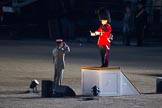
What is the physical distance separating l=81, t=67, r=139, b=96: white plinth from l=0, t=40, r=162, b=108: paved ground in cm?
40

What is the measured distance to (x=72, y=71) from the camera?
23.1 metres

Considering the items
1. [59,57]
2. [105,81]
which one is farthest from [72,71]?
[105,81]

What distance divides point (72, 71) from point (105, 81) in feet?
20.1

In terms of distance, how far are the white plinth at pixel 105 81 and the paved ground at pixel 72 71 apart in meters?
0.40

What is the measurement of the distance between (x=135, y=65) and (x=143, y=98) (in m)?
9.32

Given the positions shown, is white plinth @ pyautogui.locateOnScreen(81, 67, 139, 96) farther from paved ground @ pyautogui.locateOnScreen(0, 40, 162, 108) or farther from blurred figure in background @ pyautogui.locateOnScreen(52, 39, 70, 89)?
blurred figure in background @ pyautogui.locateOnScreen(52, 39, 70, 89)

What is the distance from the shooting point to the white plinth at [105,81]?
16.9 meters

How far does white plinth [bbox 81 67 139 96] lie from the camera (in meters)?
16.9

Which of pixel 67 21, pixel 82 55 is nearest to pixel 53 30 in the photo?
pixel 67 21

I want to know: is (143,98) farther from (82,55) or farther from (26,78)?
(82,55)

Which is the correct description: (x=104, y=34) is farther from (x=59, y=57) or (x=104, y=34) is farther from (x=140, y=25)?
(x=140, y=25)

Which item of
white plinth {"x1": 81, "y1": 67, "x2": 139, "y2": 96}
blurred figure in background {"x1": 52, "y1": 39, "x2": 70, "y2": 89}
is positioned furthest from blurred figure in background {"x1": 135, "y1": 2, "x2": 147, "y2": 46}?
white plinth {"x1": 81, "y1": 67, "x2": 139, "y2": 96}

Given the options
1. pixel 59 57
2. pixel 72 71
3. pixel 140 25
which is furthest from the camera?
pixel 140 25

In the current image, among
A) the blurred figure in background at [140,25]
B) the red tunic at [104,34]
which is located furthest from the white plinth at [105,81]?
the blurred figure in background at [140,25]
